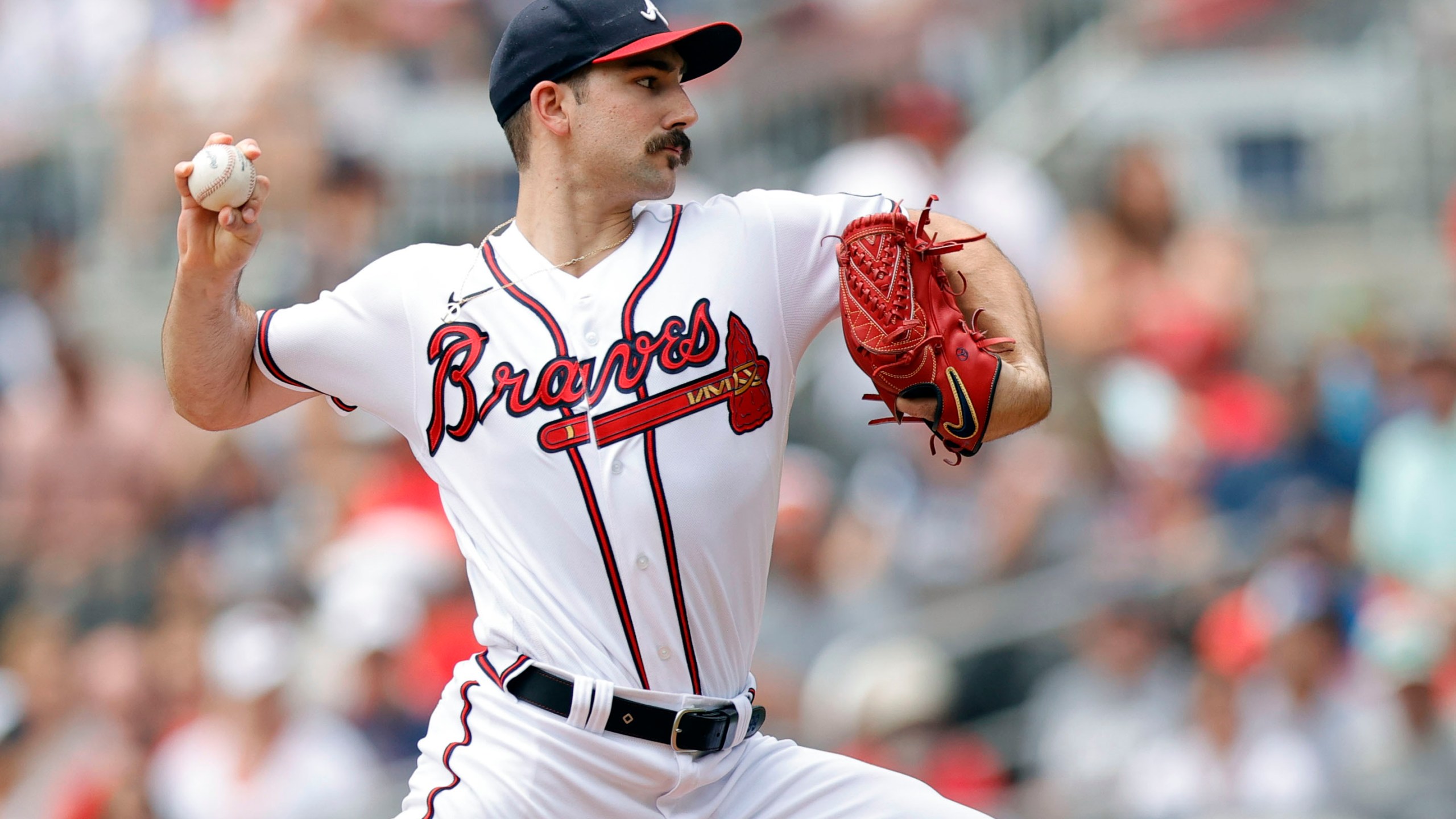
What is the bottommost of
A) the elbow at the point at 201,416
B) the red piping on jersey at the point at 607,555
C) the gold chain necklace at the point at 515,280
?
the red piping on jersey at the point at 607,555

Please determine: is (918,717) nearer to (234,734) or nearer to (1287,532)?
(1287,532)

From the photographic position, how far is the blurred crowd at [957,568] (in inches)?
243

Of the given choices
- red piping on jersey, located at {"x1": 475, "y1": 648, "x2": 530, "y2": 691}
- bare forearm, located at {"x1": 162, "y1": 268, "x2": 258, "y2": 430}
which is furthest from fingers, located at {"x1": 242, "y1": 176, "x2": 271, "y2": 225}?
red piping on jersey, located at {"x1": 475, "y1": 648, "x2": 530, "y2": 691}

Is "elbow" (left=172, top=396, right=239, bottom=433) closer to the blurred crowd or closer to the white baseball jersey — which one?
the white baseball jersey

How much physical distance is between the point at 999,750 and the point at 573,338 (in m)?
3.96

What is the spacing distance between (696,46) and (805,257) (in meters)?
0.46

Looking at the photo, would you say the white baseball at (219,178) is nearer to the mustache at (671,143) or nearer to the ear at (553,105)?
the ear at (553,105)

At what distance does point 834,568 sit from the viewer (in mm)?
6973

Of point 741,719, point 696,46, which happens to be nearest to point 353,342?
point 696,46

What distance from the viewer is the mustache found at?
10.3 ft

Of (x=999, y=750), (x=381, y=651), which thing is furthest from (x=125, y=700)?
(x=999, y=750)

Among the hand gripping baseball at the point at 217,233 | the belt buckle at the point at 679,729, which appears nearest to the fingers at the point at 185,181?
the hand gripping baseball at the point at 217,233

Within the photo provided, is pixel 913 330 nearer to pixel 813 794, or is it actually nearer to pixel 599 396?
pixel 599 396

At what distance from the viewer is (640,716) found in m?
2.99
